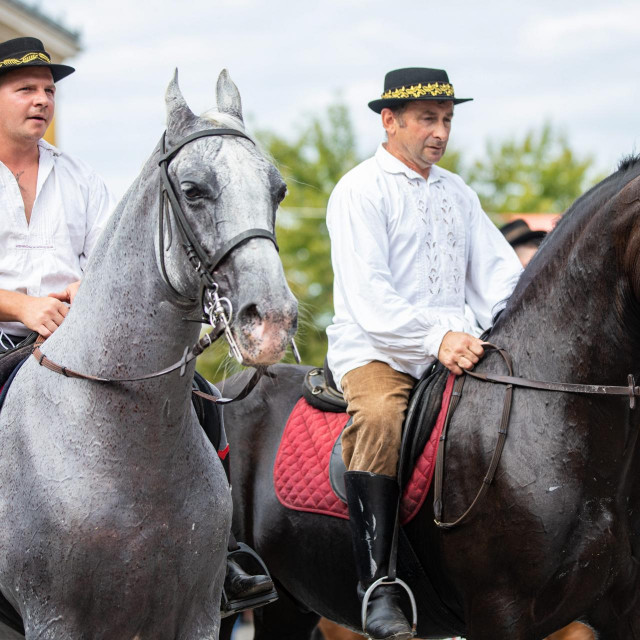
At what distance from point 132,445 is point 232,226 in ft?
2.91

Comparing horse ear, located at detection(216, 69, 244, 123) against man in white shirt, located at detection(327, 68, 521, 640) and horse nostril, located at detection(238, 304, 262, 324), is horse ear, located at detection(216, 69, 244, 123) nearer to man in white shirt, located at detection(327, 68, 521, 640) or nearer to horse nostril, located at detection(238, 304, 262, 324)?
horse nostril, located at detection(238, 304, 262, 324)

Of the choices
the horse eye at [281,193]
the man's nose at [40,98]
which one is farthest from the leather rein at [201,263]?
the man's nose at [40,98]

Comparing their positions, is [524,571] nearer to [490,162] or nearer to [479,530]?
[479,530]

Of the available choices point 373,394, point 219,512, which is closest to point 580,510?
point 373,394

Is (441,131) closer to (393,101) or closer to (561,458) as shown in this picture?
(393,101)

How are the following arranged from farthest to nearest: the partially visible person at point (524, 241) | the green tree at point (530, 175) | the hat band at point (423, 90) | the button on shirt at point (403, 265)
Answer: the green tree at point (530, 175) < the partially visible person at point (524, 241) < the hat band at point (423, 90) < the button on shirt at point (403, 265)

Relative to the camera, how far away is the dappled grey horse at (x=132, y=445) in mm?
3303

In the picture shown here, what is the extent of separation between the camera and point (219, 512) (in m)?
3.69

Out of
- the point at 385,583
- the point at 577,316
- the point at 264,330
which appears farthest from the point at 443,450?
the point at 264,330

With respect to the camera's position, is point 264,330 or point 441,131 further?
point 441,131

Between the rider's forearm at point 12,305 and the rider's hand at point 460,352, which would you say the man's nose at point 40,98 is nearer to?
the rider's forearm at point 12,305

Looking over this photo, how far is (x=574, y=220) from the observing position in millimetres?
4598

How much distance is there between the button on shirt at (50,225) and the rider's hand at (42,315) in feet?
1.00

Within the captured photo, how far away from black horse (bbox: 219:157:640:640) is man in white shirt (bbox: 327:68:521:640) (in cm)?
30
